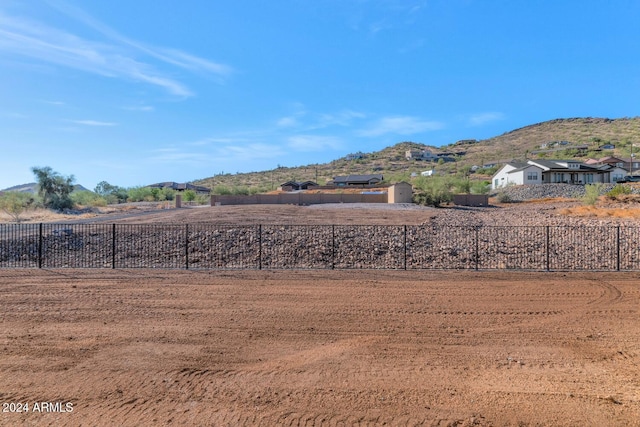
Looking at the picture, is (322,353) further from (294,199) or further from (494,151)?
(494,151)

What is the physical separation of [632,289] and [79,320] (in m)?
13.9

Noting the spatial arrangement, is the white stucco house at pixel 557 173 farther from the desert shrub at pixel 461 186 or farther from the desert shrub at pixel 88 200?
the desert shrub at pixel 88 200

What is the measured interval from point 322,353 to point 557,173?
8683cm

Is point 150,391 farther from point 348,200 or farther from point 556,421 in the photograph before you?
point 348,200

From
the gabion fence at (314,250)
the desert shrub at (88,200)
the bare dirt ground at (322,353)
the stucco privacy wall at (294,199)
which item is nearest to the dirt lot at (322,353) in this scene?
the bare dirt ground at (322,353)

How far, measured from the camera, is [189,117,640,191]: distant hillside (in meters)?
124

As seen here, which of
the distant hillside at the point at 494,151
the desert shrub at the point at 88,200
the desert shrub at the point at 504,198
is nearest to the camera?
the desert shrub at the point at 504,198

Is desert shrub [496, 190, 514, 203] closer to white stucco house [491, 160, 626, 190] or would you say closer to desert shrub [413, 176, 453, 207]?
desert shrub [413, 176, 453, 207]

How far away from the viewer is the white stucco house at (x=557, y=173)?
7825cm

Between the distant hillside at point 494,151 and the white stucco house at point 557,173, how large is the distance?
32618mm

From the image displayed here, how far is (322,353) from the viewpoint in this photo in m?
6.91

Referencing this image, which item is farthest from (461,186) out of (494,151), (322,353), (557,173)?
(494,151)

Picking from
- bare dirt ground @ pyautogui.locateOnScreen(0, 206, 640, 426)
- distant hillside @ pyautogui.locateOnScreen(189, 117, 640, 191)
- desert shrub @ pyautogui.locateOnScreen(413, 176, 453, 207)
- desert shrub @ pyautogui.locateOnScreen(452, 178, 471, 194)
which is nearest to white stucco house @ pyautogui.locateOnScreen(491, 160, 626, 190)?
desert shrub @ pyautogui.locateOnScreen(452, 178, 471, 194)

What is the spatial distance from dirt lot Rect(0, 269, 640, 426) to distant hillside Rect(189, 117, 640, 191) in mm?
103080
